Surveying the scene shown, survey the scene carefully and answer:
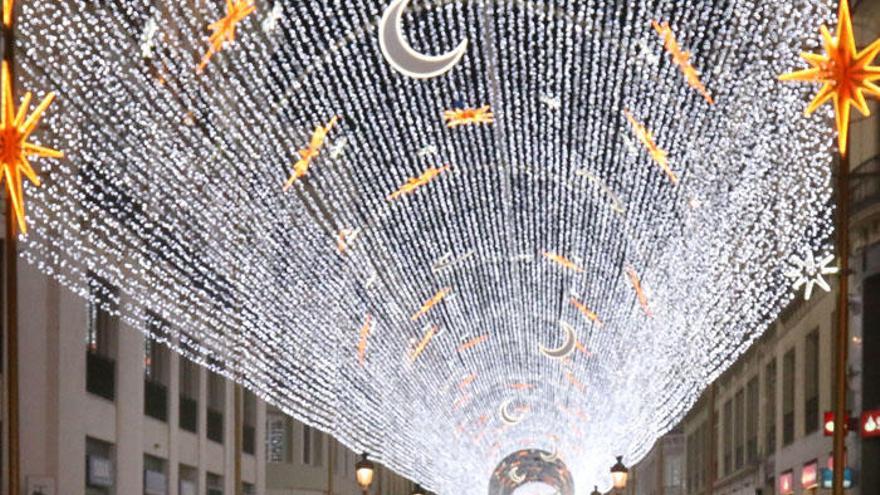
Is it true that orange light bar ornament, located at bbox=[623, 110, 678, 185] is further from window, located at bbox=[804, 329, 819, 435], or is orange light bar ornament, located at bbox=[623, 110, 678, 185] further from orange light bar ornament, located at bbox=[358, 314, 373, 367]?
orange light bar ornament, located at bbox=[358, 314, 373, 367]

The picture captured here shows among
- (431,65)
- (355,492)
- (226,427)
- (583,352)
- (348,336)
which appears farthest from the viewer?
(355,492)

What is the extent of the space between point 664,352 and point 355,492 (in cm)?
3461

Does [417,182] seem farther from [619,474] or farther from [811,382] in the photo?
[811,382]

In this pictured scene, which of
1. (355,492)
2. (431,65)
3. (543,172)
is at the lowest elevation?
(355,492)

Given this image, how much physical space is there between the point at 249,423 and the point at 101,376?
61.1 ft

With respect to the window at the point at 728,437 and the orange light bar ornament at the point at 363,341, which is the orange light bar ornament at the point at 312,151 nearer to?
the orange light bar ornament at the point at 363,341

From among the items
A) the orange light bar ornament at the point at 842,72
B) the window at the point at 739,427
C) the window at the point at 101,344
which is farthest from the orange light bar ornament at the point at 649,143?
the window at the point at 739,427

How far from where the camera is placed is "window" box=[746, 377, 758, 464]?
2223 inches

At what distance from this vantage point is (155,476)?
36781 mm

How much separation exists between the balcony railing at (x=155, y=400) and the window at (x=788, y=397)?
1777 cm

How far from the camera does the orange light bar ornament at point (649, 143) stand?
31692mm

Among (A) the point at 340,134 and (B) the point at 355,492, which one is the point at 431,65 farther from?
(B) the point at 355,492

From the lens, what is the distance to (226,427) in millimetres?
45500

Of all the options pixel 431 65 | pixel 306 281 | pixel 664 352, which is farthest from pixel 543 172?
pixel 431 65
